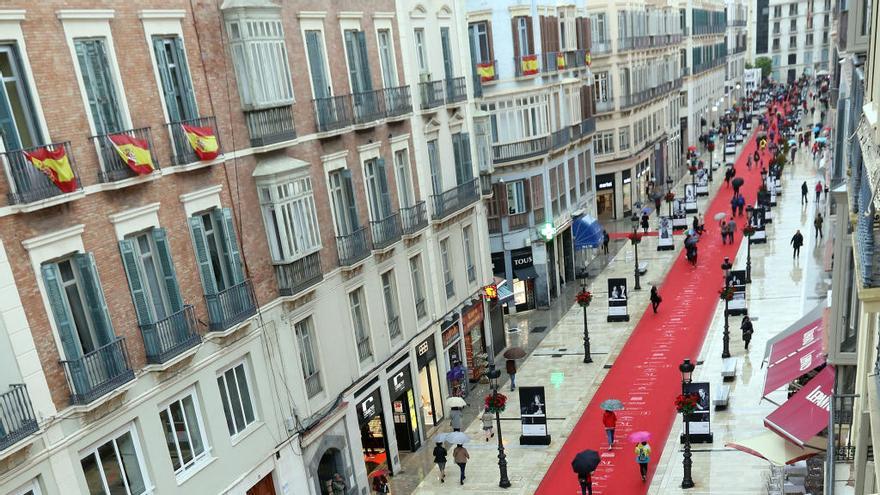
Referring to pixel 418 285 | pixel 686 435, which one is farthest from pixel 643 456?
pixel 418 285

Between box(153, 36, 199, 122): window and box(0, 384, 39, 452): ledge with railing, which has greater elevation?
box(153, 36, 199, 122): window

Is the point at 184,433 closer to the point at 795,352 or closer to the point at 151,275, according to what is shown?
the point at 151,275

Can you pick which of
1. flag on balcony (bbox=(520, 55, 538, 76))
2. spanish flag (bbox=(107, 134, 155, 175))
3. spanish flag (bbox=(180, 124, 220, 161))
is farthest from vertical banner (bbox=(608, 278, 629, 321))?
spanish flag (bbox=(107, 134, 155, 175))

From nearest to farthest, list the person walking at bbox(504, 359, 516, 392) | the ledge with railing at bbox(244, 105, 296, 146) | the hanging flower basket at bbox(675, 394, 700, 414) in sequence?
the ledge with railing at bbox(244, 105, 296, 146) → the hanging flower basket at bbox(675, 394, 700, 414) → the person walking at bbox(504, 359, 516, 392)

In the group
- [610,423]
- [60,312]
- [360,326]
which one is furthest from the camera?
[610,423]

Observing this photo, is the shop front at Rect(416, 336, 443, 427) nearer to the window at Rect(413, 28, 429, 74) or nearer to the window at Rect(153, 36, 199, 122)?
the window at Rect(413, 28, 429, 74)

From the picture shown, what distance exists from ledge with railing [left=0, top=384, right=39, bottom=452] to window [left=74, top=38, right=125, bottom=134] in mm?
5560

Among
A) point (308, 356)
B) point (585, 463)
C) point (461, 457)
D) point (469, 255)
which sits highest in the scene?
point (308, 356)

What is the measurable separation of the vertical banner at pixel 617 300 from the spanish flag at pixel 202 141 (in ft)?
75.7

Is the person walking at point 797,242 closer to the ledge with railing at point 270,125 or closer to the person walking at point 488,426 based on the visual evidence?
the person walking at point 488,426

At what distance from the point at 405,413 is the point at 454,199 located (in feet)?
29.2

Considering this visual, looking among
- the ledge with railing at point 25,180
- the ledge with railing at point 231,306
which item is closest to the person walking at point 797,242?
the ledge with railing at point 231,306

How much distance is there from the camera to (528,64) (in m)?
38.4

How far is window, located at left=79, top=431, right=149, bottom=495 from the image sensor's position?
14.9 metres
